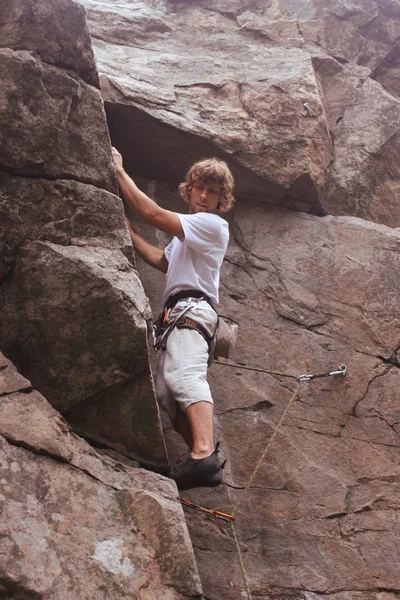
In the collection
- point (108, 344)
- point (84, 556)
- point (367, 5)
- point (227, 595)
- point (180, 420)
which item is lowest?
point (227, 595)

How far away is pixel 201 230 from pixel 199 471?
1649 millimetres

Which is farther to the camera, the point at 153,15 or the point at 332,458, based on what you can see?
the point at 153,15

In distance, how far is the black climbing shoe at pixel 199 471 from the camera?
4.16 meters

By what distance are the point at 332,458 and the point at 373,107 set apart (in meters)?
3.89

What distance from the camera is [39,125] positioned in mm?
4203

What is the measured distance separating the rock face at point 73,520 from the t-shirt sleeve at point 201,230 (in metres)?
1.58

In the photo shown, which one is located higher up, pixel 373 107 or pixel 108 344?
pixel 373 107

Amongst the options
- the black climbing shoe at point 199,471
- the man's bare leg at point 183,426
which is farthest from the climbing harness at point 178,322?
the black climbing shoe at point 199,471

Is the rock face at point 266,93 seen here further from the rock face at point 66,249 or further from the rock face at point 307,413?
the rock face at point 66,249

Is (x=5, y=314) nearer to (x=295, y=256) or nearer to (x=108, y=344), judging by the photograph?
(x=108, y=344)

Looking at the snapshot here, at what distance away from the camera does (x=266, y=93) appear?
6613mm

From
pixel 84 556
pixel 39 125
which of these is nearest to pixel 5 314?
pixel 39 125

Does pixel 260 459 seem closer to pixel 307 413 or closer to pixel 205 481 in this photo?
pixel 307 413

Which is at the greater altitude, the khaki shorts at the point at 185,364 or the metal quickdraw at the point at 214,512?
the khaki shorts at the point at 185,364
